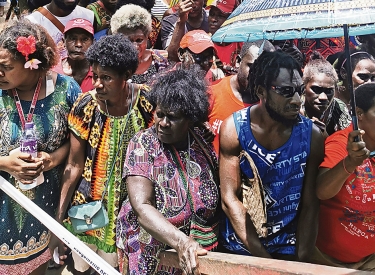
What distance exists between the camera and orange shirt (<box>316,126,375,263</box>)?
2822 millimetres

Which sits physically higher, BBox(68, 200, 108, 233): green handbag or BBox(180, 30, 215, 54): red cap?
BBox(180, 30, 215, 54): red cap

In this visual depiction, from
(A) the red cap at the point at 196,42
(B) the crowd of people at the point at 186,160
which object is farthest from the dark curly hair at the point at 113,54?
(A) the red cap at the point at 196,42

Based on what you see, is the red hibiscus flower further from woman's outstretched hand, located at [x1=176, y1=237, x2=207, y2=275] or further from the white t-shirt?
the white t-shirt

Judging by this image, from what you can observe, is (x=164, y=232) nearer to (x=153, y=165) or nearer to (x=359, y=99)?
(x=153, y=165)

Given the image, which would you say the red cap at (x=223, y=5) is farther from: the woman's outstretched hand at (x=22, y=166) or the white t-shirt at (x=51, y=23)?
the woman's outstretched hand at (x=22, y=166)

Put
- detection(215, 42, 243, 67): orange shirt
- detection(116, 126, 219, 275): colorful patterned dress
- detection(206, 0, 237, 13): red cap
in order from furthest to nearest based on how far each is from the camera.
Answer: detection(206, 0, 237, 13): red cap < detection(215, 42, 243, 67): orange shirt < detection(116, 126, 219, 275): colorful patterned dress

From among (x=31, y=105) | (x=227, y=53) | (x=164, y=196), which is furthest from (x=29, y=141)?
(x=227, y=53)

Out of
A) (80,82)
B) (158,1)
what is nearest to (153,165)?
(80,82)

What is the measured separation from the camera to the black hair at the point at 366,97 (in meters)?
2.81

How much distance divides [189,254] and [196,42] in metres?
2.19

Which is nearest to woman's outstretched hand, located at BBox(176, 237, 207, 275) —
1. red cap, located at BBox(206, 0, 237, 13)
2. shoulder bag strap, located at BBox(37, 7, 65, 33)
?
shoulder bag strap, located at BBox(37, 7, 65, 33)

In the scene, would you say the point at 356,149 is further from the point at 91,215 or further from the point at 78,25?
the point at 78,25

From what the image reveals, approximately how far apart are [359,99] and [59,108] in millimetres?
1742

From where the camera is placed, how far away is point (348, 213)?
290cm
